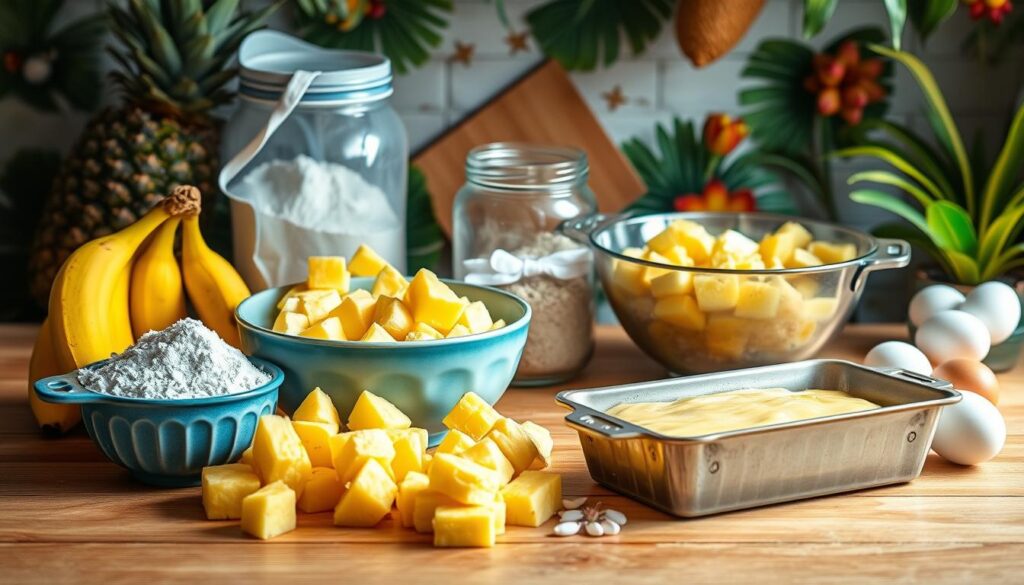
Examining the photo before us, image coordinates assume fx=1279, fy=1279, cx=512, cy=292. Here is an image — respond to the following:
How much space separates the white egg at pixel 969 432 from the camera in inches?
49.3

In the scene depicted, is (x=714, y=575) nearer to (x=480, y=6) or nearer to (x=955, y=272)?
(x=955, y=272)

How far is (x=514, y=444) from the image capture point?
1.18m

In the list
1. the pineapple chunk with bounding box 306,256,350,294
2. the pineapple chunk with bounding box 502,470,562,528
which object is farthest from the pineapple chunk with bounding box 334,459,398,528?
the pineapple chunk with bounding box 306,256,350,294

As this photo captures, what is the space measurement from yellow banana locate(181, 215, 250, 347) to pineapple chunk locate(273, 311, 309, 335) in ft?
0.47

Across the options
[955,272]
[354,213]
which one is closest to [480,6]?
[354,213]

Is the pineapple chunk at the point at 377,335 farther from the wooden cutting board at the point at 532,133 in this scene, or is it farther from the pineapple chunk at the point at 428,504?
the wooden cutting board at the point at 532,133

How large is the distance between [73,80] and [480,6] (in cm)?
63

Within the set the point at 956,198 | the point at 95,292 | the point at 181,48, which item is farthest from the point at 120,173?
the point at 956,198

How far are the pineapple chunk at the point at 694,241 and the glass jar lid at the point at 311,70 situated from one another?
43 centimetres

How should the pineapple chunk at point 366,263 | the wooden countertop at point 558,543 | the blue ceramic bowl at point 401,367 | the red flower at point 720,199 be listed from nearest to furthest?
the wooden countertop at point 558,543 → the blue ceramic bowl at point 401,367 → the pineapple chunk at point 366,263 → the red flower at point 720,199

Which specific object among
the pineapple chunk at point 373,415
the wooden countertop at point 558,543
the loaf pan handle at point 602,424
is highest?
the loaf pan handle at point 602,424

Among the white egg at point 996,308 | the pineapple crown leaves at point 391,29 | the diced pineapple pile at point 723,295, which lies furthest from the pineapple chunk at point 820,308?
the pineapple crown leaves at point 391,29

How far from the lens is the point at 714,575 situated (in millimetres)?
1024

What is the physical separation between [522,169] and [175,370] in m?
0.54
